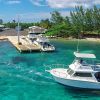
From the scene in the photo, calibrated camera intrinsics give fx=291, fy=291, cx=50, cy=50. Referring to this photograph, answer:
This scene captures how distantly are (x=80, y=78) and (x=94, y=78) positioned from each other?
1.63 m

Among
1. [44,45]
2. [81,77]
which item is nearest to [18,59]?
[44,45]

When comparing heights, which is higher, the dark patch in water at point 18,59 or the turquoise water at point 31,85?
the dark patch in water at point 18,59

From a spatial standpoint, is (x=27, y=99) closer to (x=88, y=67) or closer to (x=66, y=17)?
(x=88, y=67)

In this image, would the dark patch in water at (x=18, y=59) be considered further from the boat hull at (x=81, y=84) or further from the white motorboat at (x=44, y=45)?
the boat hull at (x=81, y=84)

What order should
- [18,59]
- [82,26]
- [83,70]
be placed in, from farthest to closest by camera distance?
[82,26], [18,59], [83,70]

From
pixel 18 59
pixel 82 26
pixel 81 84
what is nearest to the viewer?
pixel 81 84

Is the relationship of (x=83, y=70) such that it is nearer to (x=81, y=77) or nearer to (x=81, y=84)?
(x=81, y=77)

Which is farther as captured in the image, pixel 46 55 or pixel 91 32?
pixel 91 32

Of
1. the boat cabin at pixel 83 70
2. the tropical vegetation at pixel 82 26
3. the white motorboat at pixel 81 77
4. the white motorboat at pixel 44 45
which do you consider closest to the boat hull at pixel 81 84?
the white motorboat at pixel 81 77

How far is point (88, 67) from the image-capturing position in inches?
1339

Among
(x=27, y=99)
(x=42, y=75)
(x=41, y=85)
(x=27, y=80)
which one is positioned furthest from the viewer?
(x=42, y=75)

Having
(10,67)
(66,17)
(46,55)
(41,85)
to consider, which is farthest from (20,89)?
(66,17)

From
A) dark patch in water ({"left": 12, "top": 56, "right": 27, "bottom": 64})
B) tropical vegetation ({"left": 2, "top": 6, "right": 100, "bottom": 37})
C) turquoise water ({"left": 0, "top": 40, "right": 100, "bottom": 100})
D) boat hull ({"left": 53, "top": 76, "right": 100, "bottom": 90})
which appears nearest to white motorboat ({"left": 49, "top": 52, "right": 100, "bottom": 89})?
boat hull ({"left": 53, "top": 76, "right": 100, "bottom": 90})

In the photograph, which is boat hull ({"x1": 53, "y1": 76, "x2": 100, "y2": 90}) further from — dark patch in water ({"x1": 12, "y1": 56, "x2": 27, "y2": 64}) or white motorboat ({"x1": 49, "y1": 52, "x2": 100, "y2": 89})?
dark patch in water ({"x1": 12, "y1": 56, "x2": 27, "y2": 64})
